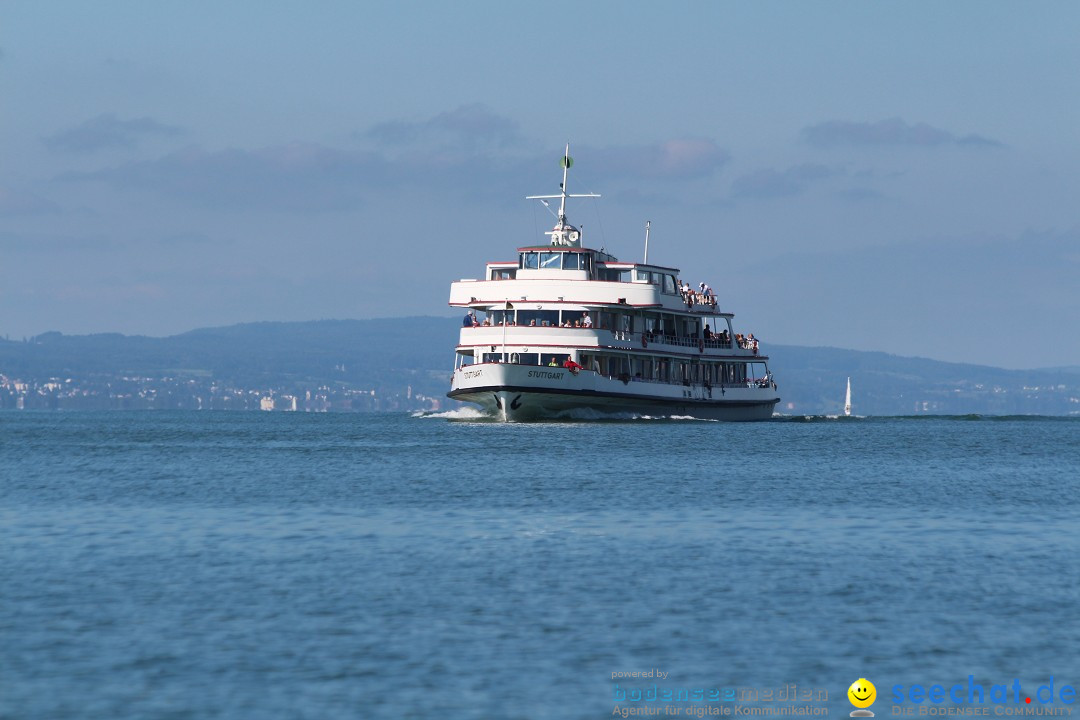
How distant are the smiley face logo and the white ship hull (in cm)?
6350

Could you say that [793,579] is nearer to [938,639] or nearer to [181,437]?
[938,639]

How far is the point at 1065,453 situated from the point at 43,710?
65.0 meters

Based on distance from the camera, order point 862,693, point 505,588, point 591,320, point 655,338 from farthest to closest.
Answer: point 655,338
point 591,320
point 505,588
point 862,693

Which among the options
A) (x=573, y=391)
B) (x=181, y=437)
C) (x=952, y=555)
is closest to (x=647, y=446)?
(x=573, y=391)

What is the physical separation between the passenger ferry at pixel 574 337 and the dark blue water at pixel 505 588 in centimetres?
3166

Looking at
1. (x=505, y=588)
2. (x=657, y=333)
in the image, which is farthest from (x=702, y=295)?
(x=505, y=588)

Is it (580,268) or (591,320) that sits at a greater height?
(580,268)

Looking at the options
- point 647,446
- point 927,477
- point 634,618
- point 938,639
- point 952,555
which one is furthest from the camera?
point 647,446

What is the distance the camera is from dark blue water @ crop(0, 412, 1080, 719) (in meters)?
18.1

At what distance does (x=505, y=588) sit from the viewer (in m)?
24.9

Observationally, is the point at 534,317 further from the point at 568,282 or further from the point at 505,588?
the point at 505,588

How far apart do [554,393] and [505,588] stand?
5756cm

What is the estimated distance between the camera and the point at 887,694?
17562 millimetres

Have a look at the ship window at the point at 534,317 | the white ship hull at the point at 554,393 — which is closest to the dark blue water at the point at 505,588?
the white ship hull at the point at 554,393
